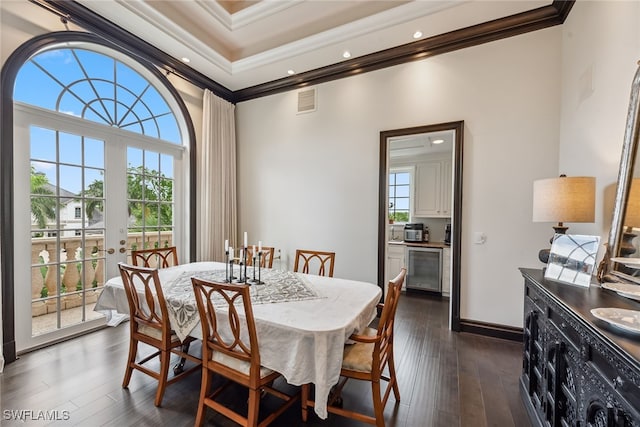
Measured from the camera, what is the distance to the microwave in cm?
477

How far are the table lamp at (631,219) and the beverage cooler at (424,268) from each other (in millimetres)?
3009

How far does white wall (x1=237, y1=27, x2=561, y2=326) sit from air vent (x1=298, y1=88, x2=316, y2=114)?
0.10m

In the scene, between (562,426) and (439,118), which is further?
(439,118)

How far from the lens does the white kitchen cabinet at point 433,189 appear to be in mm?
4868

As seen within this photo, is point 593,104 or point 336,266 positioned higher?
point 593,104

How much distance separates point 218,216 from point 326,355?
3.30 metres

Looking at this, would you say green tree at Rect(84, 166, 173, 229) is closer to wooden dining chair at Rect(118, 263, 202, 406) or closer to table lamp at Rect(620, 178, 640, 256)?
wooden dining chair at Rect(118, 263, 202, 406)

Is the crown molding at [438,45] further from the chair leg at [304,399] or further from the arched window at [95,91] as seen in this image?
the chair leg at [304,399]

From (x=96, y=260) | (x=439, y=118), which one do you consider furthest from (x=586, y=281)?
(x=96, y=260)

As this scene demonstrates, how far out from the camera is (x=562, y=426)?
1.35 m

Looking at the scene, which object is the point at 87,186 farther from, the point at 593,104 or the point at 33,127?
the point at 593,104

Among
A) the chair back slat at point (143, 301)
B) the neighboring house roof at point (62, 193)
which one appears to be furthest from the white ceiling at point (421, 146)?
the neighboring house roof at point (62, 193)

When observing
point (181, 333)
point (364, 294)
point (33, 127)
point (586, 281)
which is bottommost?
point (181, 333)

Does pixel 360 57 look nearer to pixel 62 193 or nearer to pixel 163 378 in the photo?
pixel 62 193
